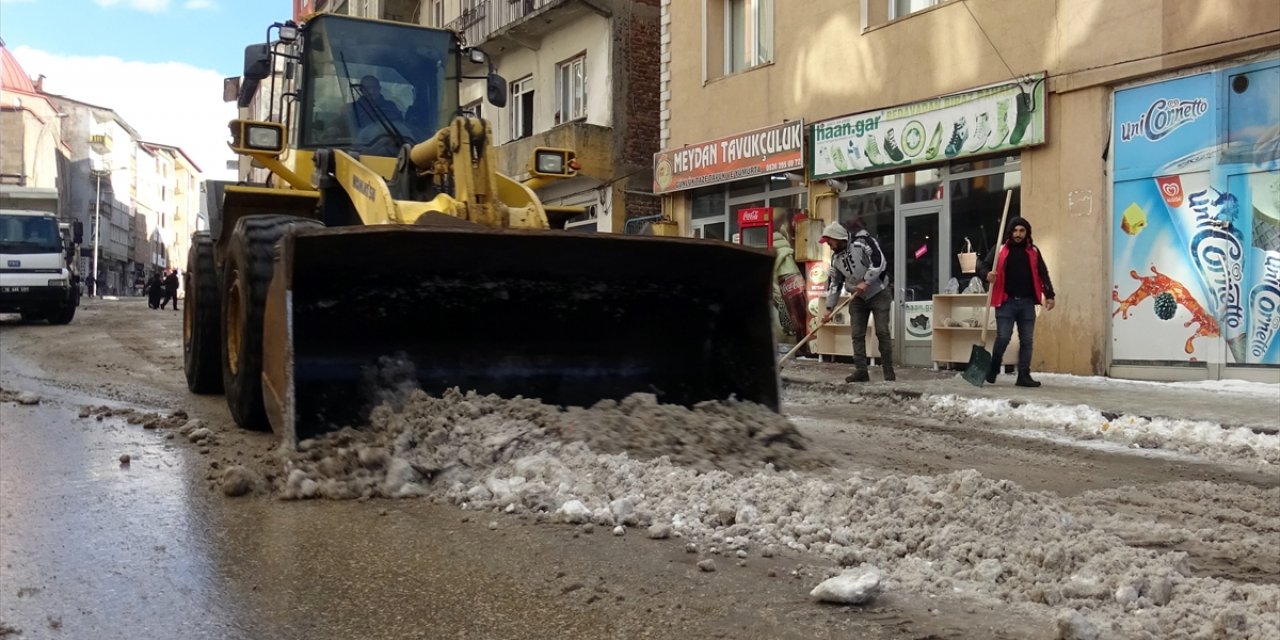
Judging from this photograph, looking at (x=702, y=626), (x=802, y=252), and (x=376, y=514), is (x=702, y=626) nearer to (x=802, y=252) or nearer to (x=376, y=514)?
(x=376, y=514)

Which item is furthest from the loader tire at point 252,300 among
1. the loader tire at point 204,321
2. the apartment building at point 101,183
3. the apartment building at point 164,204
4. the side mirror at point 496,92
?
the apartment building at point 164,204

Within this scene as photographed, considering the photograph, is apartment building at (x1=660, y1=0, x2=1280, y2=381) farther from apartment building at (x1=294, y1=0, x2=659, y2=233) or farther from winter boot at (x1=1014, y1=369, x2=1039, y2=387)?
apartment building at (x1=294, y1=0, x2=659, y2=233)

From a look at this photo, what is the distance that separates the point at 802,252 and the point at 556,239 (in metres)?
10.6

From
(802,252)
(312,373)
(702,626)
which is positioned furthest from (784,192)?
(702,626)

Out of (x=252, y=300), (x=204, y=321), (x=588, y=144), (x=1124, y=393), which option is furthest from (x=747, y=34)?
(x=252, y=300)

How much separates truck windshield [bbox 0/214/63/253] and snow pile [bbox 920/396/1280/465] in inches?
687

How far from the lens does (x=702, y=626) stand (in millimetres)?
2873

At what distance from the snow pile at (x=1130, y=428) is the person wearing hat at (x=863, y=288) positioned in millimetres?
1823

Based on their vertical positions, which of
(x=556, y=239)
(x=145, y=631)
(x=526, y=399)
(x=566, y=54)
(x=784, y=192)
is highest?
(x=566, y=54)

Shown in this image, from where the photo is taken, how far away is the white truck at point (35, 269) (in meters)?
18.8

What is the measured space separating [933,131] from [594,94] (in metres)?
9.48

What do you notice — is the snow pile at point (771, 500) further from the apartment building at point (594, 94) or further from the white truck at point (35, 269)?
the white truck at point (35, 269)

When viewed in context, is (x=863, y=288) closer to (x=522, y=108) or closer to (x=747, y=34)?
(x=747, y=34)

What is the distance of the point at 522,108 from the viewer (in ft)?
79.4
